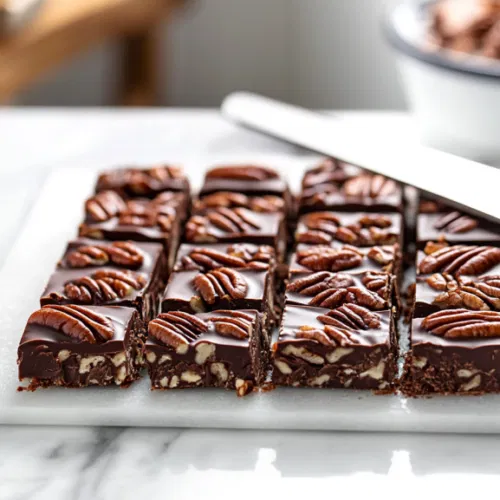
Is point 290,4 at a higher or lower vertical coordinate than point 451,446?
higher

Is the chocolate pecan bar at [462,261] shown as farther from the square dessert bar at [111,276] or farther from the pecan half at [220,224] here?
the square dessert bar at [111,276]

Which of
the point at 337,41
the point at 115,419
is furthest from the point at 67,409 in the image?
the point at 337,41

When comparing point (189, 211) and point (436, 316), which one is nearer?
point (436, 316)

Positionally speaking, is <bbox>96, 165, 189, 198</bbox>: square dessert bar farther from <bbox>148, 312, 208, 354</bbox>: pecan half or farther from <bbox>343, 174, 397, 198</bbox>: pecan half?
<bbox>148, 312, 208, 354</bbox>: pecan half

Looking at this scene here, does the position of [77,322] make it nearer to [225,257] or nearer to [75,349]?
[75,349]

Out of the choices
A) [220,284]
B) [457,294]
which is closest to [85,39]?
[220,284]

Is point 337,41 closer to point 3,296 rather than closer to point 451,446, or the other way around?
point 3,296
